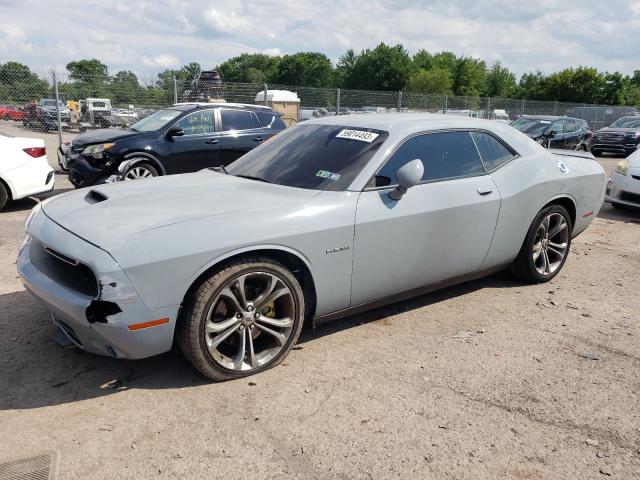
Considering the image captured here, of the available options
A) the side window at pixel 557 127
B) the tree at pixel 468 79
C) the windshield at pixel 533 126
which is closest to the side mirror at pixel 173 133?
the windshield at pixel 533 126

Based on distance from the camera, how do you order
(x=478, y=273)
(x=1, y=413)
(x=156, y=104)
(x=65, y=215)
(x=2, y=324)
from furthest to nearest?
(x=156, y=104)
(x=478, y=273)
(x=2, y=324)
(x=65, y=215)
(x=1, y=413)

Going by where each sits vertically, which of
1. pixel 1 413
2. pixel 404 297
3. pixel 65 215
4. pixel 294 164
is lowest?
pixel 1 413

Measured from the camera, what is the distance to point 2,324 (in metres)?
3.74

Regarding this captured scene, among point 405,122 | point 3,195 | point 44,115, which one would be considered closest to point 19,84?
point 44,115

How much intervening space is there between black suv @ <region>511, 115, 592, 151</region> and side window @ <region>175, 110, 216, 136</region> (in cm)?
1018

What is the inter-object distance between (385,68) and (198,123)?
3604 inches

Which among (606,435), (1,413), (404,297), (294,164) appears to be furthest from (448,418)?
(1,413)

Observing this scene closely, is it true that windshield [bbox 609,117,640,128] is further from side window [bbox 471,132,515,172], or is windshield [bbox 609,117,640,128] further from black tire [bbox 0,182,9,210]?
black tire [bbox 0,182,9,210]

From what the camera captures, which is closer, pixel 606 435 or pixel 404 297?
pixel 606 435

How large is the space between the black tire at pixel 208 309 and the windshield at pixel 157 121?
6318mm

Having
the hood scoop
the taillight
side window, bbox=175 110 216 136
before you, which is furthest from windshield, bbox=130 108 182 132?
the hood scoop

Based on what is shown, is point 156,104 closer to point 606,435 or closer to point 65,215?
point 65,215

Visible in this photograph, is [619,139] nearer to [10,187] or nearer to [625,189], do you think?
[625,189]

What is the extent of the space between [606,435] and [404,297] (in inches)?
62.4
